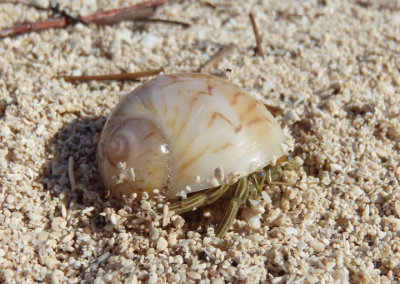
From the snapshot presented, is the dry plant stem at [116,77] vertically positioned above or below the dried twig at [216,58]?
below

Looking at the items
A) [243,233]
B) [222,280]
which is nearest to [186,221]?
[243,233]

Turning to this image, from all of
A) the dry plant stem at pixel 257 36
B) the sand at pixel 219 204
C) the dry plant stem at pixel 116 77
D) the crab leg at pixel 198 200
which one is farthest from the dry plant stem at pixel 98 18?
the crab leg at pixel 198 200

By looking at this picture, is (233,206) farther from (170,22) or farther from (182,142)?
(170,22)

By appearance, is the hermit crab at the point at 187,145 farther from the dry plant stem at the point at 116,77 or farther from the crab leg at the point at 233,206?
the dry plant stem at the point at 116,77

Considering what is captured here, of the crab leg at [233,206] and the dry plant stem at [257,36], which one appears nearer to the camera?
the crab leg at [233,206]

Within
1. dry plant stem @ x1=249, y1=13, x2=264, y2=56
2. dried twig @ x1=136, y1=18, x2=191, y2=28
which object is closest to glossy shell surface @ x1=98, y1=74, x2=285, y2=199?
dry plant stem @ x1=249, y1=13, x2=264, y2=56

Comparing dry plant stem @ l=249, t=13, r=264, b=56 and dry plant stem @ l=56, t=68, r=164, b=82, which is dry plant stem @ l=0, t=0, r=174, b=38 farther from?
dry plant stem @ l=249, t=13, r=264, b=56

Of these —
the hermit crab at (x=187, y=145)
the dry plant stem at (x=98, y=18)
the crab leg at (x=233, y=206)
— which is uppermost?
the dry plant stem at (x=98, y=18)
